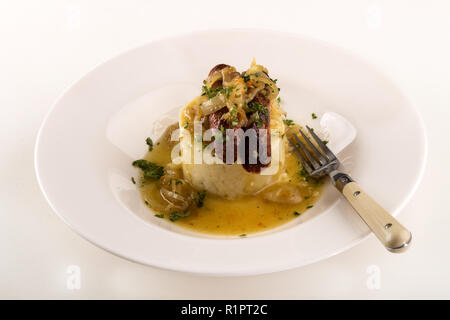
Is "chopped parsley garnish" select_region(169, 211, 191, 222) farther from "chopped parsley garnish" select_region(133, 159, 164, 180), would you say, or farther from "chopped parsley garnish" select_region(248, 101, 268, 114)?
"chopped parsley garnish" select_region(248, 101, 268, 114)

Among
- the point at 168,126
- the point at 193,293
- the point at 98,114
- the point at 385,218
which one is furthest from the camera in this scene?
the point at 168,126

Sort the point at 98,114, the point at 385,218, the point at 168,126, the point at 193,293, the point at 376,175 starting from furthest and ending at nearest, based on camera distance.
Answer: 1. the point at 168,126
2. the point at 98,114
3. the point at 376,175
4. the point at 193,293
5. the point at 385,218

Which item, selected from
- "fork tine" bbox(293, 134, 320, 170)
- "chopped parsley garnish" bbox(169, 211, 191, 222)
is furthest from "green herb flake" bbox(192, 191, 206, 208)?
"fork tine" bbox(293, 134, 320, 170)

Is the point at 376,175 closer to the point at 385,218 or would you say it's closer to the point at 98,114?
the point at 385,218

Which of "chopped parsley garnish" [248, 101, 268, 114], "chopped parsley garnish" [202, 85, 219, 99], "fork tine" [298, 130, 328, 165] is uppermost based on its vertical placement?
"chopped parsley garnish" [202, 85, 219, 99]

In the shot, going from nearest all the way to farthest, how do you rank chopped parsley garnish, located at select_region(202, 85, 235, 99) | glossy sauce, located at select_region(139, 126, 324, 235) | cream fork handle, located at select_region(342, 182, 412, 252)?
cream fork handle, located at select_region(342, 182, 412, 252) < glossy sauce, located at select_region(139, 126, 324, 235) < chopped parsley garnish, located at select_region(202, 85, 235, 99)

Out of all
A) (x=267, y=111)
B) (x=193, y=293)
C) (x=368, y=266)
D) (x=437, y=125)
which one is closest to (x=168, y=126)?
(x=267, y=111)

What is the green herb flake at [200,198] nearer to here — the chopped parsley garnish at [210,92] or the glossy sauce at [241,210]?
the glossy sauce at [241,210]
